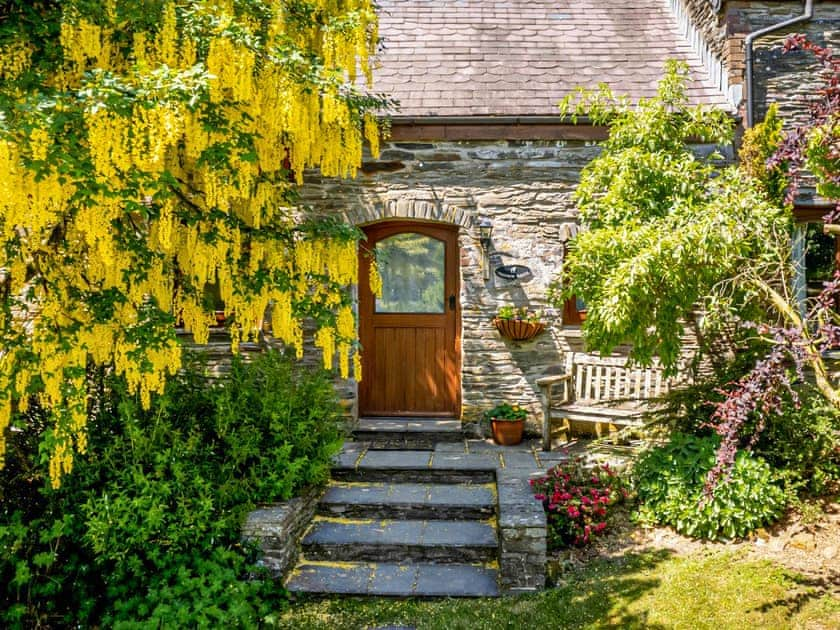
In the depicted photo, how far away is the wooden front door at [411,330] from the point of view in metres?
7.26

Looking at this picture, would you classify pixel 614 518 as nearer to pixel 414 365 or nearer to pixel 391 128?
pixel 414 365

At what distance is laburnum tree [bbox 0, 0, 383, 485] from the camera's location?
10.8ft

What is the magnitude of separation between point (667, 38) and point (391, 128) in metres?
3.70

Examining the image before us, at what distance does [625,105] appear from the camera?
5.23m

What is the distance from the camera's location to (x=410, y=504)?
5242mm

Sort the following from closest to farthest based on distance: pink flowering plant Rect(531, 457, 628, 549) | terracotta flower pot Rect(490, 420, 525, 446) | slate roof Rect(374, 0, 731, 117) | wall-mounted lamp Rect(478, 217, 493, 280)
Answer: pink flowering plant Rect(531, 457, 628, 549), terracotta flower pot Rect(490, 420, 525, 446), wall-mounted lamp Rect(478, 217, 493, 280), slate roof Rect(374, 0, 731, 117)

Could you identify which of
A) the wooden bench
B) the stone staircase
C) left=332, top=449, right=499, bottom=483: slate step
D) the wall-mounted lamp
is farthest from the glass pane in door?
left=332, top=449, right=499, bottom=483: slate step

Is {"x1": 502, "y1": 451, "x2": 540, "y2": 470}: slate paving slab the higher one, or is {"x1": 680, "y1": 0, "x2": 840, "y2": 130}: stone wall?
{"x1": 680, "y1": 0, "x2": 840, "y2": 130}: stone wall

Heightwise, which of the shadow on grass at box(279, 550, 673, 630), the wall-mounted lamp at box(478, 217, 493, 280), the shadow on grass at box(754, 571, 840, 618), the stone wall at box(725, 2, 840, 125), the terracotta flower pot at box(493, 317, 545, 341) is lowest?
the shadow on grass at box(279, 550, 673, 630)

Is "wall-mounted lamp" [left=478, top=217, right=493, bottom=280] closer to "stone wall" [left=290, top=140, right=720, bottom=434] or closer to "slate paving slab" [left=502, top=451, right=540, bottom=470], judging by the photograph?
"stone wall" [left=290, top=140, right=720, bottom=434]

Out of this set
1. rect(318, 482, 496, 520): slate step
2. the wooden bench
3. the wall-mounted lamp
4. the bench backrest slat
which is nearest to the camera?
rect(318, 482, 496, 520): slate step

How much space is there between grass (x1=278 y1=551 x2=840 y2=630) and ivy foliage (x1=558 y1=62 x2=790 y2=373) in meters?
1.52

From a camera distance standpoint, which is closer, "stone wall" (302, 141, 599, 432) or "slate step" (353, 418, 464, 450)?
"slate step" (353, 418, 464, 450)

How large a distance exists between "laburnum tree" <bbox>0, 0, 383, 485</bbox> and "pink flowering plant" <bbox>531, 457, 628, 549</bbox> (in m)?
1.95
